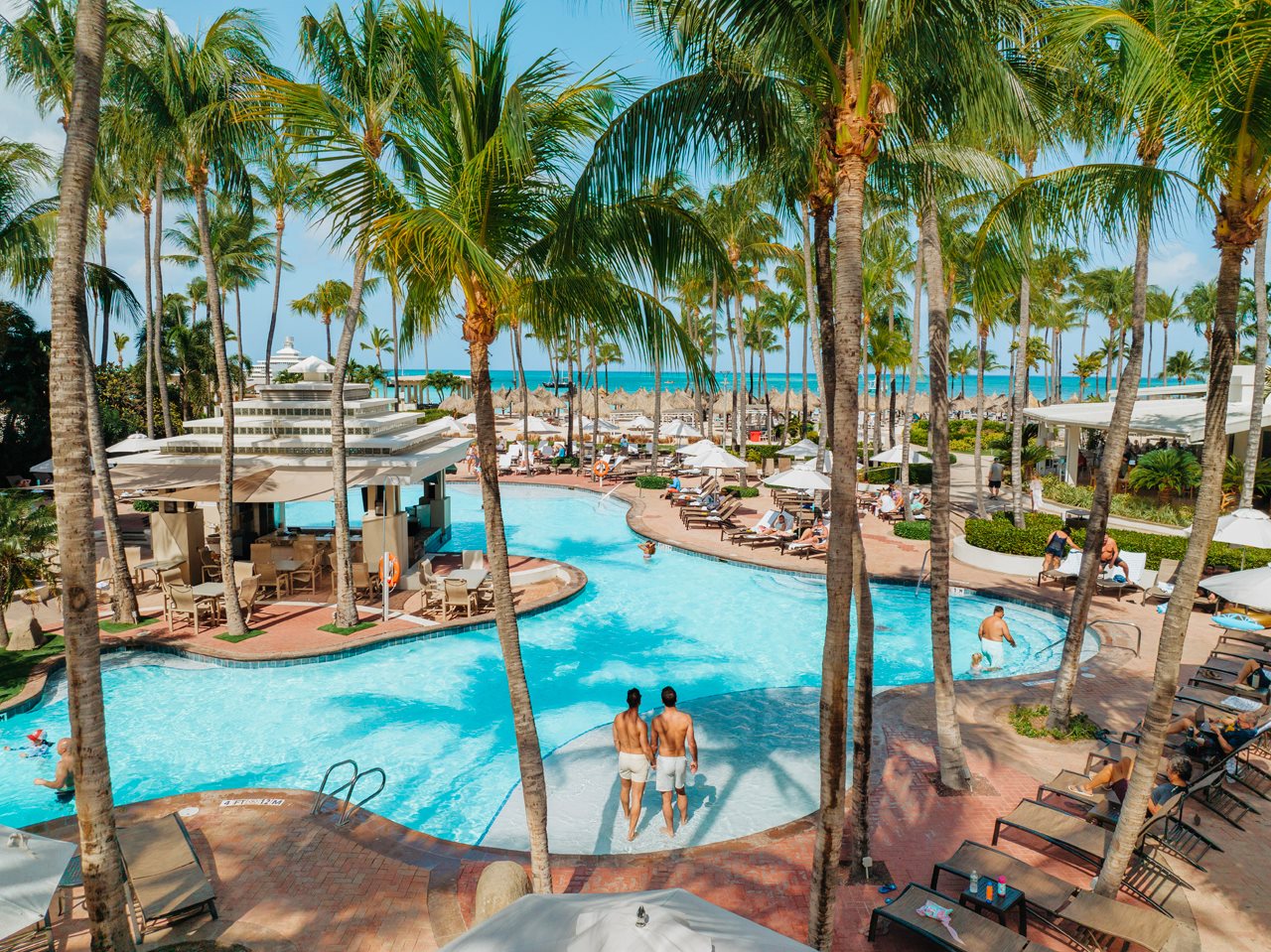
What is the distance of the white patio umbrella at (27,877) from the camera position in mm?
5055

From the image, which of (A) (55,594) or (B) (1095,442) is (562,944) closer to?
(A) (55,594)

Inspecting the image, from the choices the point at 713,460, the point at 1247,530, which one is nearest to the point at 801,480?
the point at 713,460

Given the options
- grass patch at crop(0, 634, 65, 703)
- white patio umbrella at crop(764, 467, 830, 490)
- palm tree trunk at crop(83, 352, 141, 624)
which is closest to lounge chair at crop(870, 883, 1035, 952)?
palm tree trunk at crop(83, 352, 141, 624)

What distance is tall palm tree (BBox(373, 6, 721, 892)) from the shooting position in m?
5.64

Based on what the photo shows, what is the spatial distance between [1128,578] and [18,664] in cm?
1950

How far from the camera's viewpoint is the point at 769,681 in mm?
12836

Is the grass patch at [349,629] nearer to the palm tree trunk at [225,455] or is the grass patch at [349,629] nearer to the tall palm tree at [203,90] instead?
the palm tree trunk at [225,455]

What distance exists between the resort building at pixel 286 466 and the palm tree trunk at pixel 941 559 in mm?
9795

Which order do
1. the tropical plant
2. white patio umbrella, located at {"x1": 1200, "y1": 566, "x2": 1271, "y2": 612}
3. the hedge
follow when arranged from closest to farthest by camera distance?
white patio umbrella, located at {"x1": 1200, "y1": 566, "x2": 1271, "y2": 612} < the hedge < the tropical plant

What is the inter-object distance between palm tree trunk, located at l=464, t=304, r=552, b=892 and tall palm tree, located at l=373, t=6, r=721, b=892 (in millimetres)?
12

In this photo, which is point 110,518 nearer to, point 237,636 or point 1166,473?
point 237,636

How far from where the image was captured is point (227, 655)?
12477 millimetres

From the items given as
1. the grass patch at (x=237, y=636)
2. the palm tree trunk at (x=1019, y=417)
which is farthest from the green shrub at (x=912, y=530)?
the grass patch at (x=237, y=636)

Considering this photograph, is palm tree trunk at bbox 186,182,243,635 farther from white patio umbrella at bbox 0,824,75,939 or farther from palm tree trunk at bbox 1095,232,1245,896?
palm tree trunk at bbox 1095,232,1245,896
